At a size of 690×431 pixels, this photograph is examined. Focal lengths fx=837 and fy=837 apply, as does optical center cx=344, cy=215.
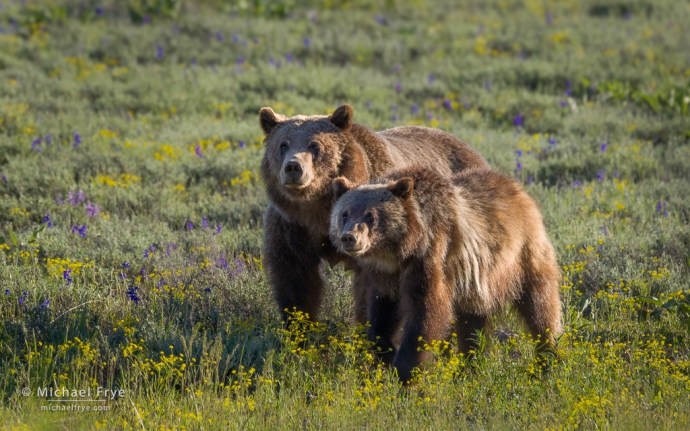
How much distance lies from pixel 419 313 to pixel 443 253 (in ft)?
1.33

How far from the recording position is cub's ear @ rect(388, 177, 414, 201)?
490cm

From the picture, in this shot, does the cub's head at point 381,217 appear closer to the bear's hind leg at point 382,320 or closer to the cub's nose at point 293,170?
the bear's hind leg at point 382,320

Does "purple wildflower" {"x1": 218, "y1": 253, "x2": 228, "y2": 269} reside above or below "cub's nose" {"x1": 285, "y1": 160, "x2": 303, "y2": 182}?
below

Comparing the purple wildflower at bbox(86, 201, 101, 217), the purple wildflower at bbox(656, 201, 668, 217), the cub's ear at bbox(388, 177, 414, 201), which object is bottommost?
the purple wildflower at bbox(86, 201, 101, 217)

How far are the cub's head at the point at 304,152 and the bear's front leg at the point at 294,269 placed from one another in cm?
29

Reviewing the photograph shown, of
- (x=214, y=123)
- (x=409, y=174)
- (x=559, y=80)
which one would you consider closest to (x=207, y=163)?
(x=214, y=123)

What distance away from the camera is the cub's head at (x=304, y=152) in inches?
216

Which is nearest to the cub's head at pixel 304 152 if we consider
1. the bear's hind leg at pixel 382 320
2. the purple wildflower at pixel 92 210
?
the bear's hind leg at pixel 382 320

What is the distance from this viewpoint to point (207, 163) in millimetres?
9523

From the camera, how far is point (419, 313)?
189 inches

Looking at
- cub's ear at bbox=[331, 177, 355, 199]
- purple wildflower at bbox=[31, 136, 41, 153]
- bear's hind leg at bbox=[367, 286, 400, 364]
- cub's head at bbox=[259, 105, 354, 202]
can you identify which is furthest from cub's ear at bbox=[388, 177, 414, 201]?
purple wildflower at bbox=[31, 136, 41, 153]

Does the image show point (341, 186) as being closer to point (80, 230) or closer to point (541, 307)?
point (541, 307)

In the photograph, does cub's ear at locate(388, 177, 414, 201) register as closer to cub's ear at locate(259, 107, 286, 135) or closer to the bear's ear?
the bear's ear

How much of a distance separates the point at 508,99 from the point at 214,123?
14.9ft
